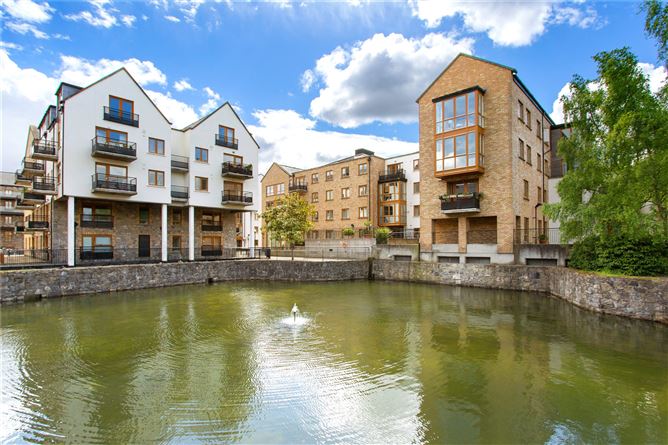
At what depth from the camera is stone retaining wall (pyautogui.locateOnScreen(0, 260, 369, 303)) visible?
18.3 meters

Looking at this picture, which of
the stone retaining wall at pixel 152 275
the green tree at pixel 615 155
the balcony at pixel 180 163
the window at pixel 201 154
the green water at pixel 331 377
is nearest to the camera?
the green water at pixel 331 377

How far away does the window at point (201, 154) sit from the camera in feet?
95.6

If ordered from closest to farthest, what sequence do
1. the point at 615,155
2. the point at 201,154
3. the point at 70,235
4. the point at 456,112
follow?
the point at 615,155 < the point at 70,235 < the point at 456,112 < the point at 201,154

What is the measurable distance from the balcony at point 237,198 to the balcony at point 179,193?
3123 mm

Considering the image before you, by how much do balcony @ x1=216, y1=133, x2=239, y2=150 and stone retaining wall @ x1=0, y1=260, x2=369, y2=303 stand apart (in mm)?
10823

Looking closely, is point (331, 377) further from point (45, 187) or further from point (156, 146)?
point (45, 187)

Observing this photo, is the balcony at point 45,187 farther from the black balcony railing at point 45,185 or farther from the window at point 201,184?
the window at point 201,184

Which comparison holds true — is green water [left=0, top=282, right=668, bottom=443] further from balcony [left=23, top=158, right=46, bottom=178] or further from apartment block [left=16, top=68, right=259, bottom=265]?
balcony [left=23, top=158, right=46, bottom=178]

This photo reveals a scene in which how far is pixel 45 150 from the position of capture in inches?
952

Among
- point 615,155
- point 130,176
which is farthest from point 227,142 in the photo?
point 615,155

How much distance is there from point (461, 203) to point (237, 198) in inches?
736

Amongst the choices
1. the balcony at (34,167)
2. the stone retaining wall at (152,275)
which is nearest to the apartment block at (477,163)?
the stone retaining wall at (152,275)

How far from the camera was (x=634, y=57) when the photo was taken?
15602 mm

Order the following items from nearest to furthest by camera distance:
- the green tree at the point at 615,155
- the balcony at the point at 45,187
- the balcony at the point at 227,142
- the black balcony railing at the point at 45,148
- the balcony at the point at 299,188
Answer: the green tree at the point at 615,155 < the balcony at the point at 45,187 < the black balcony railing at the point at 45,148 < the balcony at the point at 227,142 < the balcony at the point at 299,188
